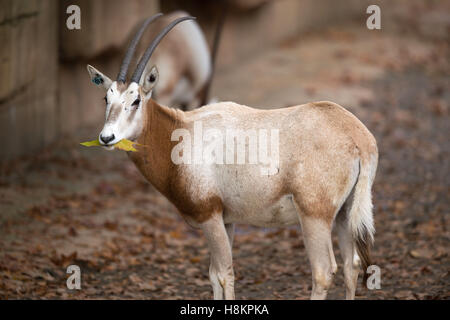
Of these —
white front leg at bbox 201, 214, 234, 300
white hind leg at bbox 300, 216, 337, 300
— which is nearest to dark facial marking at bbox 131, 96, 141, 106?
white front leg at bbox 201, 214, 234, 300

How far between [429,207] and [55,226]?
15.3 ft

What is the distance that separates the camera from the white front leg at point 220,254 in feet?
18.1

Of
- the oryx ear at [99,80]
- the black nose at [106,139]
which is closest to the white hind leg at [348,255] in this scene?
the black nose at [106,139]

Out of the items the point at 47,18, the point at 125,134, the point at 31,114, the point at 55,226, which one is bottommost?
the point at 55,226

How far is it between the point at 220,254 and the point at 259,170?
758 mm

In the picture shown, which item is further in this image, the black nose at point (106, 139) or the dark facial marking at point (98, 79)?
the dark facial marking at point (98, 79)

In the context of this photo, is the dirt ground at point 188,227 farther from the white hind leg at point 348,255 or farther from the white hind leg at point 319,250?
the white hind leg at point 319,250

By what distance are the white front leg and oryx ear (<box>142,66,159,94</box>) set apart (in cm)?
115

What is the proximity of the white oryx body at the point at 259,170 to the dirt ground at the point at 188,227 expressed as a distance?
1264mm
